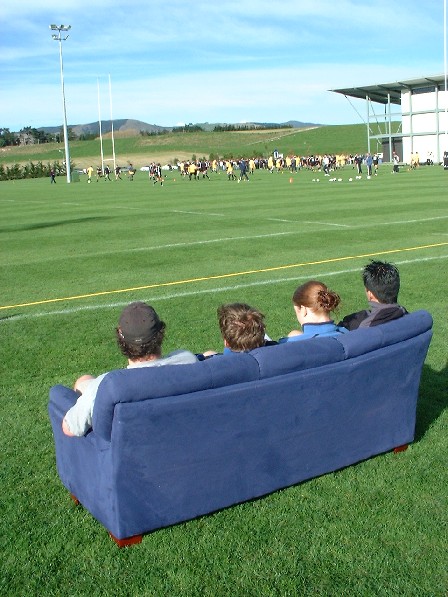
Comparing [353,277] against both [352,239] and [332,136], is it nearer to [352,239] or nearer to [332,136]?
[352,239]

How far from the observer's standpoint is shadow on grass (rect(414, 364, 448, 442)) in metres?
5.61

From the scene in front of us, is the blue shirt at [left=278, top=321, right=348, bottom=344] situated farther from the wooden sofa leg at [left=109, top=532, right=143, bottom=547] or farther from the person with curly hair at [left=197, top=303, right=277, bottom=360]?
the wooden sofa leg at [left=109, top=532, right=143, bottom=547]

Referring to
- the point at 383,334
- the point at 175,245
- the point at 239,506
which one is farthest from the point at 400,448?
the point at 175,245

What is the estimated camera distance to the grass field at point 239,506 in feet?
12.4

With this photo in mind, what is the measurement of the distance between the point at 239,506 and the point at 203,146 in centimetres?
13016

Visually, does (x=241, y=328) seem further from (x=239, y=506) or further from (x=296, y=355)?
(x=239, y=506)

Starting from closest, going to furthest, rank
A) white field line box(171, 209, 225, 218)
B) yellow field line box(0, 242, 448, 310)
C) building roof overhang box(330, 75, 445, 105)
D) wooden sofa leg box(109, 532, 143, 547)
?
wooden sofa leg box(109, 532, 143, 547), yellow field line box(0, 242, 448, 310), white field line box(171, 209, 225, 218), building roof overhang box(330, 75, 445, 105)

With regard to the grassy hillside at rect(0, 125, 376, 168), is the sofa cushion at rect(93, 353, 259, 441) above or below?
below

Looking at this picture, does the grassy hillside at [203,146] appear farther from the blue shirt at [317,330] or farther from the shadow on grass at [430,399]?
the blue shirt at [317,330]

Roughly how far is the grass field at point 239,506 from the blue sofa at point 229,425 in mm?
160

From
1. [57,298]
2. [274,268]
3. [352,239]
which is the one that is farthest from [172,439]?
[352,239]

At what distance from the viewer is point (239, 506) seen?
4387mm

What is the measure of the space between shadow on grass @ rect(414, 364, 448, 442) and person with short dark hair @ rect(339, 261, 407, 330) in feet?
2.92

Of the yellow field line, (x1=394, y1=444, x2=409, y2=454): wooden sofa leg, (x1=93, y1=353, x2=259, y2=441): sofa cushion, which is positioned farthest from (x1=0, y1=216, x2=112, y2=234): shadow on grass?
(x1=93, y1=353, x2=259, y2=441): sofa cushion
